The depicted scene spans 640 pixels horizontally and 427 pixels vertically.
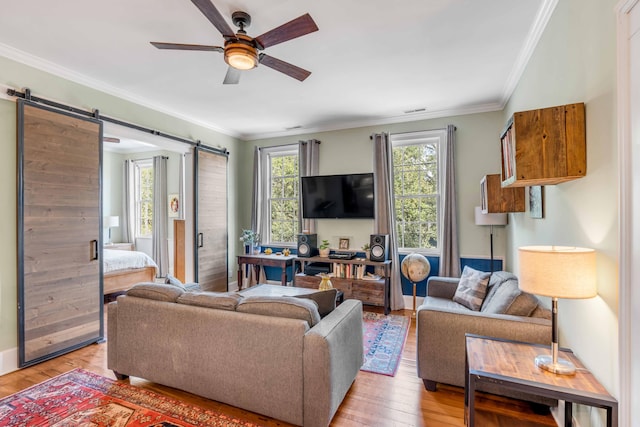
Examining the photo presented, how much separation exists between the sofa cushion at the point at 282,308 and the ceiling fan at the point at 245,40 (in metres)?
1.70

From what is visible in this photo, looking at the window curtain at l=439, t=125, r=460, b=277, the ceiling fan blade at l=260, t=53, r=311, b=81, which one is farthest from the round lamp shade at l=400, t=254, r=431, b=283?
the ceiling fan blade at l=260, t=53, r=311, b=81

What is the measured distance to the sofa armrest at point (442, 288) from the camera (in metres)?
3.38

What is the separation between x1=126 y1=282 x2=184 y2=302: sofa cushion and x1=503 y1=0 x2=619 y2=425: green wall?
8.37 ft

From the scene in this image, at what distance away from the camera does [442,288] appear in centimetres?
344

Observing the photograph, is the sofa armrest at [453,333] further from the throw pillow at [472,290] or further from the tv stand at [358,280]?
the tv stand at [358,280]

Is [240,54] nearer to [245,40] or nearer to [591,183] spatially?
[245,40]

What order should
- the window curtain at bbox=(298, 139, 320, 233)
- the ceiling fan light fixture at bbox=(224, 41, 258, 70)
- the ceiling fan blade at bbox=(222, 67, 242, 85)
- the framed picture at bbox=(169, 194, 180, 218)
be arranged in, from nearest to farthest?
the ceiling fan light fixture at bbox=(224, 41, 258, 70) → the ceiling fan blade at bbox=(222, 67, 242, 85) → the window curtain at bbox=(298, 139, 320, 233) → the framed picture at bbox=(169, 194, 180, 218)

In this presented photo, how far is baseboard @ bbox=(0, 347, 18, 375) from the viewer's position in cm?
264

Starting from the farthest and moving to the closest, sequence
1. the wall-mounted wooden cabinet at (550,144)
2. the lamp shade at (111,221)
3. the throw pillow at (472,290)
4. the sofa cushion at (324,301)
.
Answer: the lamp shade at (111,221)
the throw pillow at (472,290)
the sofa cushion at (324,301)
the wall-mounted wooden cabinet at (550,144)

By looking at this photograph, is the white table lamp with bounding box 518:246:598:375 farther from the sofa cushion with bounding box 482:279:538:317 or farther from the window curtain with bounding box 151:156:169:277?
the window curtain with bounding box 151:156:169:277

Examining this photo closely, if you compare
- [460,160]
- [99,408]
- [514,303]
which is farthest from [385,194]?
[99,408]

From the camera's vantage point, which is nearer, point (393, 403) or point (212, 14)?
point (212, 14)

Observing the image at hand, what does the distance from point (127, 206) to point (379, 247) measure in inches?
228

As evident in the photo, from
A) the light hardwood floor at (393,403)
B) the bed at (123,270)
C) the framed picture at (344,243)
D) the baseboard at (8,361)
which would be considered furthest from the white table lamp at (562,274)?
the bed at (123,270)
